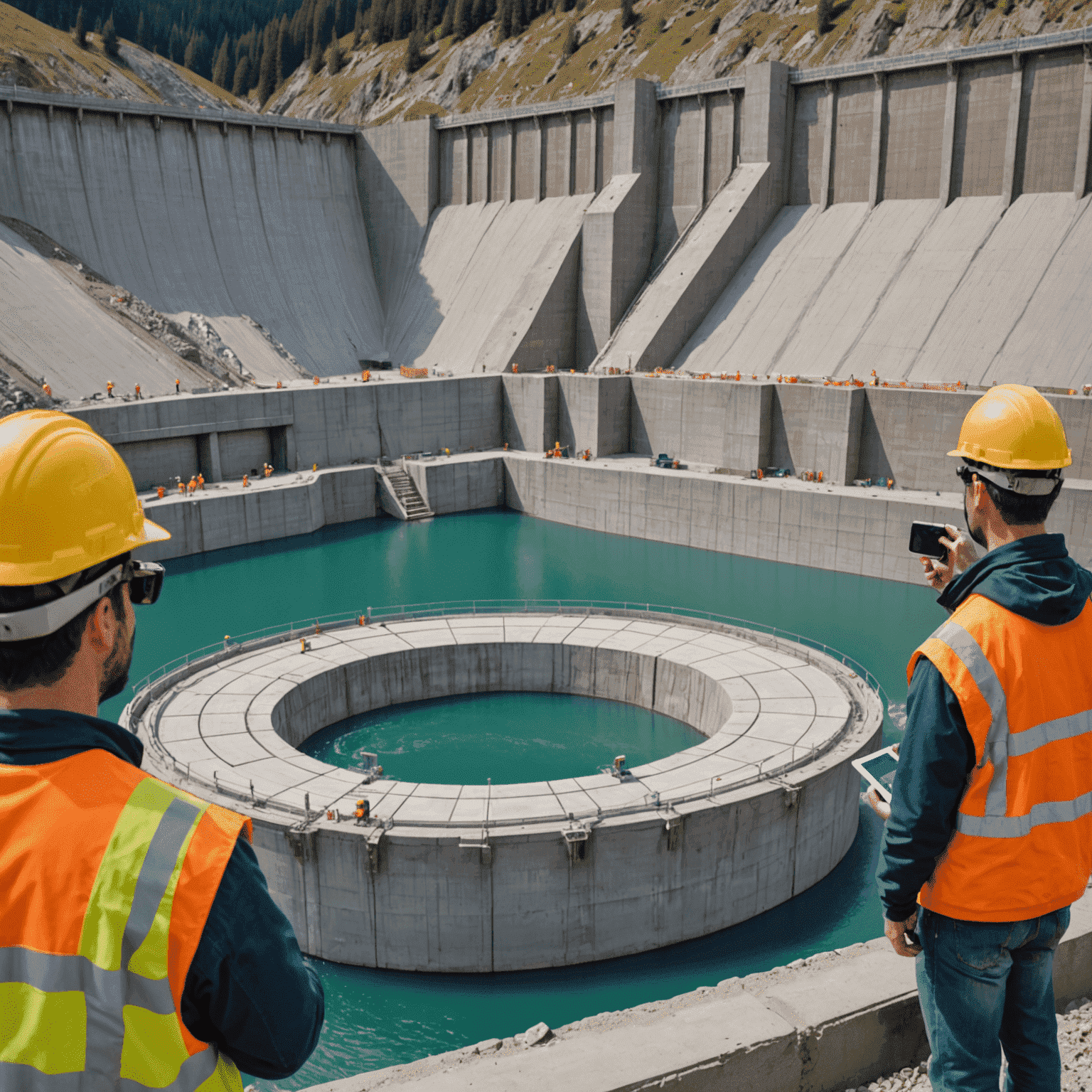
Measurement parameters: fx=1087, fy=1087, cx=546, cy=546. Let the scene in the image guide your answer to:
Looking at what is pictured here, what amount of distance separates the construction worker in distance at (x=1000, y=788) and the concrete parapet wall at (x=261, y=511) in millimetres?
30676

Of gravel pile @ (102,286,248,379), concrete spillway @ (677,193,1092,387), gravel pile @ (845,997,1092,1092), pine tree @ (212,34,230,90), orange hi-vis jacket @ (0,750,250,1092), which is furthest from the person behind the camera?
pine tree @ (212,34,230,90)

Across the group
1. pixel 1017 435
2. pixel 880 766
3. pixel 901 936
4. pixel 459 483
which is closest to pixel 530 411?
pixel 459 483

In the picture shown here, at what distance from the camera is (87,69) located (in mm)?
93375

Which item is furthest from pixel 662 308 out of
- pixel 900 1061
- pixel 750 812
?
pixel 900 1061

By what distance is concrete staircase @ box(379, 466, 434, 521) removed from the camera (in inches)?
1603

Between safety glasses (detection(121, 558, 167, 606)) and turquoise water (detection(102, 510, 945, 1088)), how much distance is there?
1160 centimetres

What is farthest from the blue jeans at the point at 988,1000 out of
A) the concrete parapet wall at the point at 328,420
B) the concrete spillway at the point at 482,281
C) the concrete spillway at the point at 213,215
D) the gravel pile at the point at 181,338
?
the concrete spillway at the point at 213,215

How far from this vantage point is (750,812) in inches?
612

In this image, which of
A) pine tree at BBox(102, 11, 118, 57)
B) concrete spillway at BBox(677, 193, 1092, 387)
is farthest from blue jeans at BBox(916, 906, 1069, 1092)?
pine tree at BBox(102, 11, 118, 57)

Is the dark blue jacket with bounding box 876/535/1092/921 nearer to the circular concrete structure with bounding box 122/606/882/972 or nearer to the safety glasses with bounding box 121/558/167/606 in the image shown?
the safety glasses with bounding box 121/558/167/606

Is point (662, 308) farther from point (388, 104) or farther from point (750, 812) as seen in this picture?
point (388, 104)

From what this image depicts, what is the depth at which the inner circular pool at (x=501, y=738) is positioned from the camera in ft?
63.7

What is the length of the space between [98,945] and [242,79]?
140796mm

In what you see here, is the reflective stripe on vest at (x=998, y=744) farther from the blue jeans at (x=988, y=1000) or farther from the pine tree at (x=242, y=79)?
the pine tree at (x=242, y=79)
